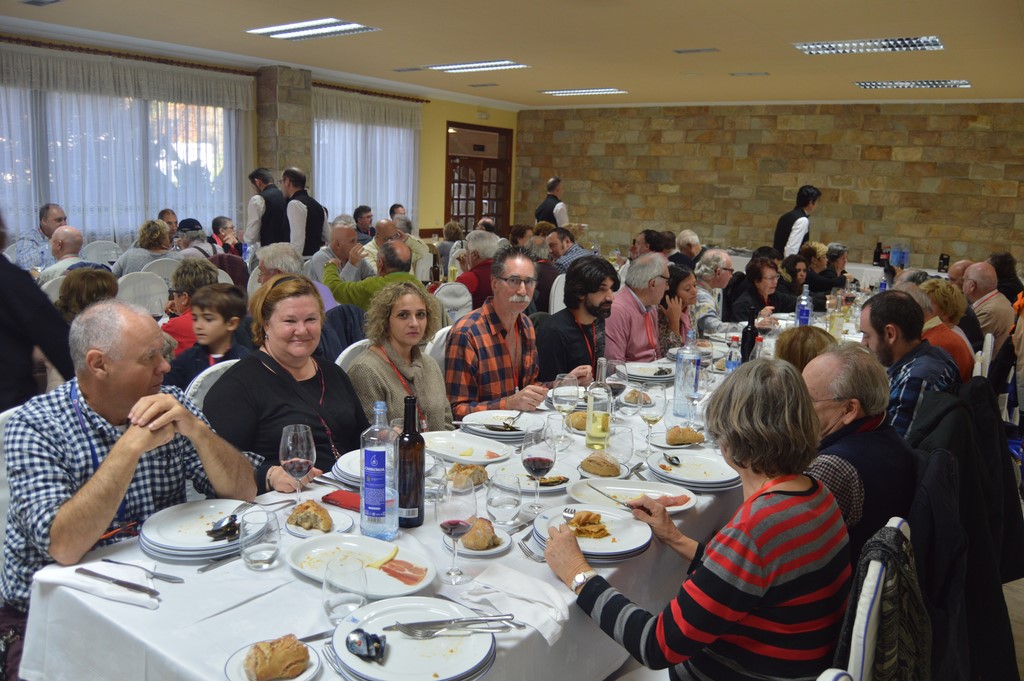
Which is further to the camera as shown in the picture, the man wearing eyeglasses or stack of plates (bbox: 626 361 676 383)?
stack of plates (bbox: 626 361 676 383)

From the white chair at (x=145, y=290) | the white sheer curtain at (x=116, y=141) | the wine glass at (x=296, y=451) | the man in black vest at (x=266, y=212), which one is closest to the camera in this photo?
the wine glass at (x=296, y=451)

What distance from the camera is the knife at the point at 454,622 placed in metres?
1.40

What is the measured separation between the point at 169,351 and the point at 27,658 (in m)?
1.78

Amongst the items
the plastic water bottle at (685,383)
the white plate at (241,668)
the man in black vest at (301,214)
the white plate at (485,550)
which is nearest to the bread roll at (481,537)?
the white plate at (485,550)

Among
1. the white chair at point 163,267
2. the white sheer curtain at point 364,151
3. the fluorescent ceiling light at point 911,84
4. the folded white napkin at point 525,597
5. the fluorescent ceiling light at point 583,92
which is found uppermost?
the fluorescent ceiling light at point 583,92

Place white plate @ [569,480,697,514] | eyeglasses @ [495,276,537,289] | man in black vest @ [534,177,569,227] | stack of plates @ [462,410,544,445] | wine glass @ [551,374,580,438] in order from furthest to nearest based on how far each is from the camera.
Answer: man in black vest @ [534,177,569,227] → eyeglasses @ [495,276,537,289] → wine glass @ [551,374,580,438] → stack of plates @ [462,410,544,445] → white plate @ [569,480,697,514]

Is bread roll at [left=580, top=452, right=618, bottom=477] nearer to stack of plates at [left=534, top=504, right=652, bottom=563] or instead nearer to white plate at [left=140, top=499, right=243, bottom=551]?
stack of plates at [left=534, top=504, right=652, bottom=563]

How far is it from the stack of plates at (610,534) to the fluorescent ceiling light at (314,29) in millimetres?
6318

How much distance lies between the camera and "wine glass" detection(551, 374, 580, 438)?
276cm

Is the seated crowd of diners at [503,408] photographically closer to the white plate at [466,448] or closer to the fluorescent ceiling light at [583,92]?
the white plate at [466,448]

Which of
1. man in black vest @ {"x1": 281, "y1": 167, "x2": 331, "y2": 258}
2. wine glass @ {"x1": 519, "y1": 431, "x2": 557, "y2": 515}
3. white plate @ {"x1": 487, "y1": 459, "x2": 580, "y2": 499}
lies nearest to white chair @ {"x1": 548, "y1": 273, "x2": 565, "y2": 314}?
man in black vest @ {"x1": 281, "y1": 167, "x2": 331, "y2": 258}

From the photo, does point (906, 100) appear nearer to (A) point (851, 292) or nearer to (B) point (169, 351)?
(A) point (851, 292)

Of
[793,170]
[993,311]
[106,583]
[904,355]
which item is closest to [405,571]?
[106,583]

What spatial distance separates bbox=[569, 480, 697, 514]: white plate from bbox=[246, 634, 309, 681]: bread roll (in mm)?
958
